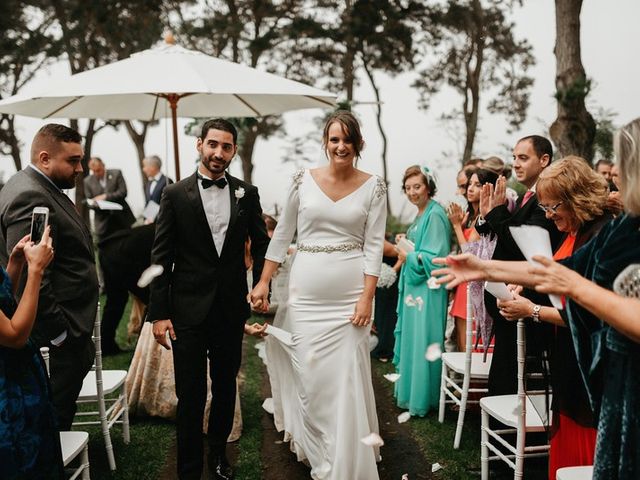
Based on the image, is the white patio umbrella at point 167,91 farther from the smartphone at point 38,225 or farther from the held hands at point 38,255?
the held hands at point 38,255

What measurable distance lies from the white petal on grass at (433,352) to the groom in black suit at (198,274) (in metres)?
1.97

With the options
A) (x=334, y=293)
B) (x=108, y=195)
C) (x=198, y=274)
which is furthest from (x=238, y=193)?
(x=108, y=195)

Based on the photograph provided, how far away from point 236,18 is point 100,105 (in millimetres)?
12630

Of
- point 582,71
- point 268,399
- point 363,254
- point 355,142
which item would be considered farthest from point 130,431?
point 582,71

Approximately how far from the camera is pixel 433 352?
15.7 feet

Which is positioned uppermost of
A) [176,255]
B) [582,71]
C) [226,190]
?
[582,71]

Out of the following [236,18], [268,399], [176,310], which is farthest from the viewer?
[236,18]

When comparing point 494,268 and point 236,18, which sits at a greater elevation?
point 236,18

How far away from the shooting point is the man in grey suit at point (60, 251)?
9.63 ft

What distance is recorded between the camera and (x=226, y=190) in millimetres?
3451

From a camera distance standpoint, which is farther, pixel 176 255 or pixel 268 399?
pixel 268 399

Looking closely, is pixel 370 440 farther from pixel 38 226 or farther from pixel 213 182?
pixel 38 226

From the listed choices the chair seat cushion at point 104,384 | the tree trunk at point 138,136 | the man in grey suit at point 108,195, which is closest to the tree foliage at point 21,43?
the tree trunk at point 138,136

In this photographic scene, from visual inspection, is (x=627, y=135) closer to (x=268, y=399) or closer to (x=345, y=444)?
(x=345, y=444)
